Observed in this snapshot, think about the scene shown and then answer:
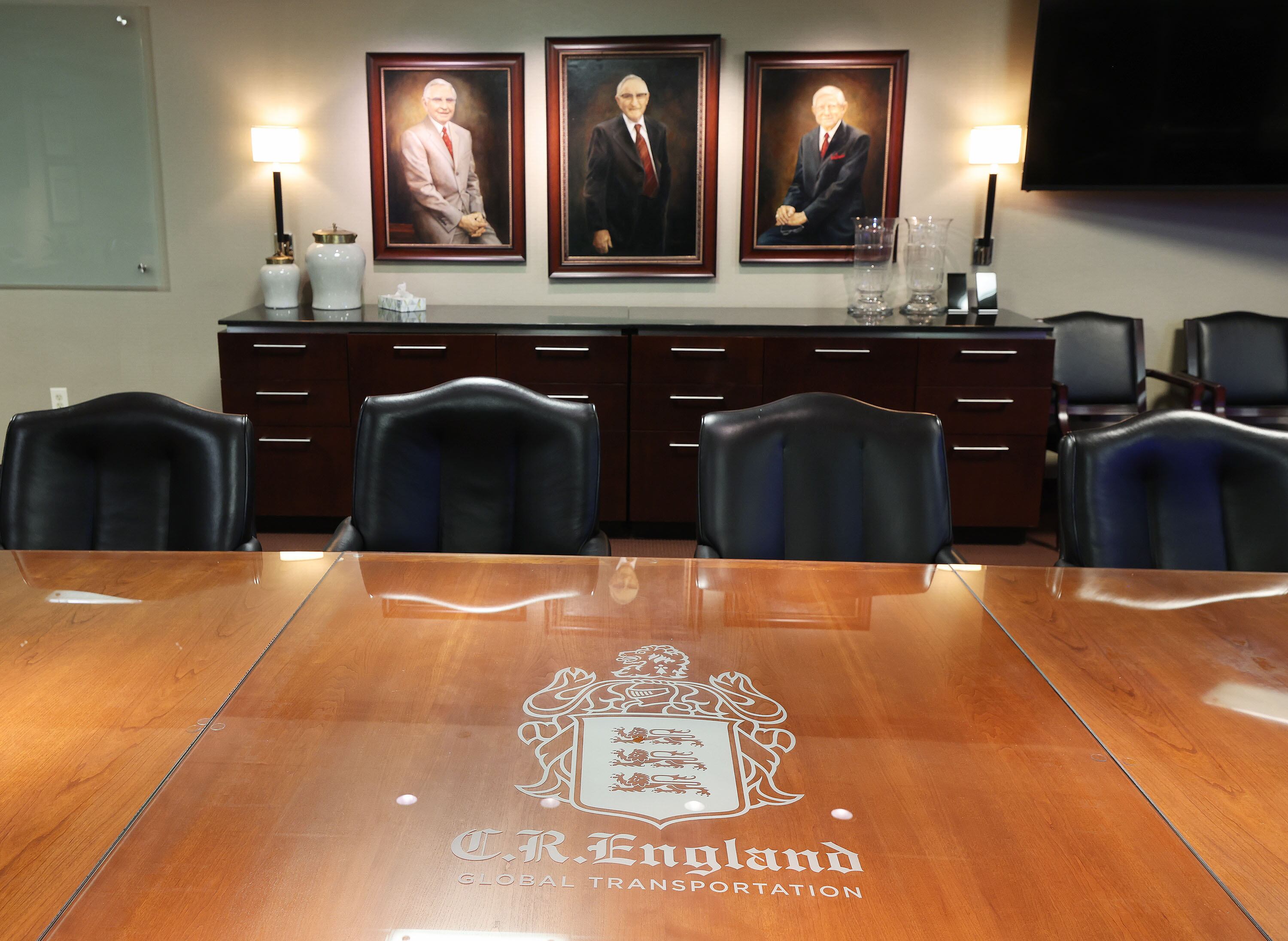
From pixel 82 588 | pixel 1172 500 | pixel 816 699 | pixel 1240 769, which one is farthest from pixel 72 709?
pixel 1172 500

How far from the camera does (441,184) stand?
13.2ft

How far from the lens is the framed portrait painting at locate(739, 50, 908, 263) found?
3.90 metres

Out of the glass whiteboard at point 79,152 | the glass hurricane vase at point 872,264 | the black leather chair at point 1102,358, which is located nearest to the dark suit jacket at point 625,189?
the glass hurricane vase at point 872,264

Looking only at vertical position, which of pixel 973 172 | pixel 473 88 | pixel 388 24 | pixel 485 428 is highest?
pixel 388 24

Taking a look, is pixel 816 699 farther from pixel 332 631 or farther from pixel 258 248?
pixel 258 248

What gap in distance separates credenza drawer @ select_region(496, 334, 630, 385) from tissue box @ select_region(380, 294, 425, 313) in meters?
0.42

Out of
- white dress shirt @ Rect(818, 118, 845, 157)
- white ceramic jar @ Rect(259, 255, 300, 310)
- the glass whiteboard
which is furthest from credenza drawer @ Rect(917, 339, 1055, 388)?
the glass whiteboard

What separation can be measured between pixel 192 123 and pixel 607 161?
168 centimetres

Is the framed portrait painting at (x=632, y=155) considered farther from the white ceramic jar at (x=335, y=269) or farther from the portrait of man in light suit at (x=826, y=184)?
the white ceramic jar at (x=335, y=269)

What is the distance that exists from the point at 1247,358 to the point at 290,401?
3742mm

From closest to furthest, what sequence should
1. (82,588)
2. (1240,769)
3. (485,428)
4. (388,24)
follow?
1. (1240,769)
2. (82,588)
3. (485,428)
4. (388,24)

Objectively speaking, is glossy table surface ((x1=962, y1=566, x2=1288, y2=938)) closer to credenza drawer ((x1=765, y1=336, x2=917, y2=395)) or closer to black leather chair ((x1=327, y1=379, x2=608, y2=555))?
black leather chair ((x1=327, y1=379, x2=608, y2=555))

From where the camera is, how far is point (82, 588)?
1555 mm

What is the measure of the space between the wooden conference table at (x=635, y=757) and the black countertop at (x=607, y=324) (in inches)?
81.9
